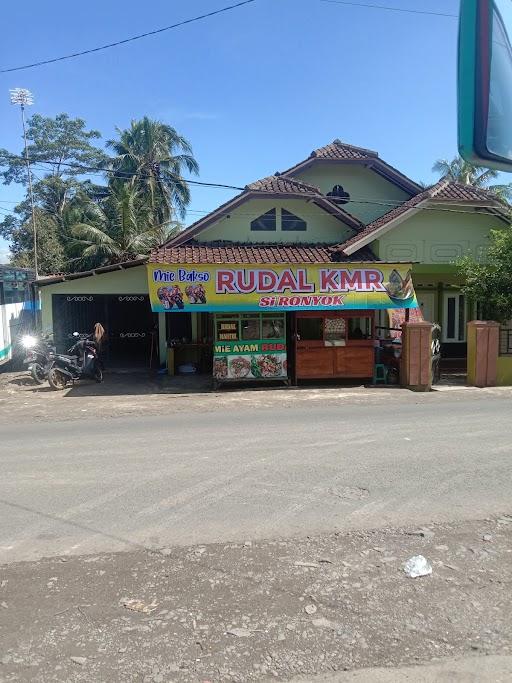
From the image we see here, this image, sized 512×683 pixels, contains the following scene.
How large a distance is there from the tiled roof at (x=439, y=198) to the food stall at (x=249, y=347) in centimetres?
378

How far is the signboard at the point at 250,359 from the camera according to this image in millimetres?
13305

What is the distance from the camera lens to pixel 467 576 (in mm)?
3619

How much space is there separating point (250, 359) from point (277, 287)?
1983mm

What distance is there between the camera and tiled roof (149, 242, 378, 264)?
45.7ft

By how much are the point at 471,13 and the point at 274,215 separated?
15.3 metres

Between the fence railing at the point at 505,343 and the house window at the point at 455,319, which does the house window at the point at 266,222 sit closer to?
the house window at the point at 455,319

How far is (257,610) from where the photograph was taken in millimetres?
3213

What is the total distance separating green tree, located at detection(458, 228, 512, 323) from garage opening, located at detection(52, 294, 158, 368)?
1027cm

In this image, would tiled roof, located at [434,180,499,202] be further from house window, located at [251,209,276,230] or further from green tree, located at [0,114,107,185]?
green tree, located at [0,114,107,185]

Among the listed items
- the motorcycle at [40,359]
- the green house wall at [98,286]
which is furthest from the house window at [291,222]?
the motorcycle at [40,359]

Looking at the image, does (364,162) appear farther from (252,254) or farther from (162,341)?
(162,341)

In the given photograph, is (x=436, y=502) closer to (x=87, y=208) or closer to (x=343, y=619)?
(x=343, y=619)

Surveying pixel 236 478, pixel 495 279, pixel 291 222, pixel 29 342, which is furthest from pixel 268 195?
pixel 236 478

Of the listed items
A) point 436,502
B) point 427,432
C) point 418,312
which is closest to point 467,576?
point 436,502
